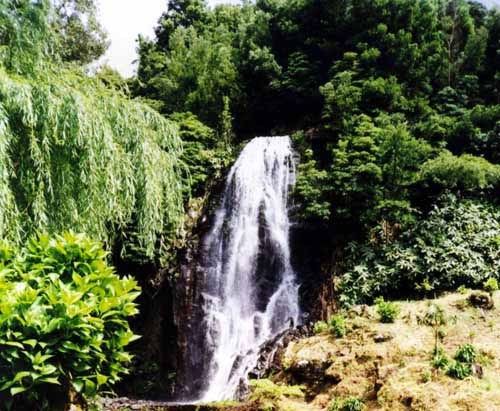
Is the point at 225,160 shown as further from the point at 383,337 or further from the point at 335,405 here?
the point at 335,405

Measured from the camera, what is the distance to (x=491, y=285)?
7.26m

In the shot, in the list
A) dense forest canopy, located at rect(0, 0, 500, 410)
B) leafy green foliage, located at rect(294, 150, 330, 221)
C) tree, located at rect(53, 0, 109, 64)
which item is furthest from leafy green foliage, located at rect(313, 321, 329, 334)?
tree, located at rect(53, 0, 109, 64)

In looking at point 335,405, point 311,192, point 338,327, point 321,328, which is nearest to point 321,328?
point 321,328

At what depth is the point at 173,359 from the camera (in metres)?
10.1

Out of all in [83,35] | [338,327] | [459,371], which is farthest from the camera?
[83,35]

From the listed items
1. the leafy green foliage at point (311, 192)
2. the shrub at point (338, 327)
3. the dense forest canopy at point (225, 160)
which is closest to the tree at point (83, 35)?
the dense forest canopy at point (225, 160)

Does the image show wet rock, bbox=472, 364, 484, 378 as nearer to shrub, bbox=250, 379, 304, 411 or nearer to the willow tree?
shrub, bbox=250, 379, 304, 411

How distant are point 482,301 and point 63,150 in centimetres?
633

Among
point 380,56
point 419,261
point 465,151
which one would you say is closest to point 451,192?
point 465,151

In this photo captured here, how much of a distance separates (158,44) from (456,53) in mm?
16894

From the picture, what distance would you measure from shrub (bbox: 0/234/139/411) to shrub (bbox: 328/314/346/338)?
16.4 feet

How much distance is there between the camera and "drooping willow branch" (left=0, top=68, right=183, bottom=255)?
4.79 m

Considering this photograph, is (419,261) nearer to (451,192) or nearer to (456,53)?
(451,192)

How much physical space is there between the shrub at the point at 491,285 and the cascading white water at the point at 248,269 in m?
3.55
